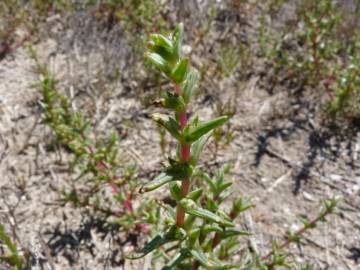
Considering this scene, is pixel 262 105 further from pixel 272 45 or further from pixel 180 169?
pixel 180 169

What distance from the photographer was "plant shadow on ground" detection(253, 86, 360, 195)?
3.48 m

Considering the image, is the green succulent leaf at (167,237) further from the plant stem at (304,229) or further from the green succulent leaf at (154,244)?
the plant stem at (304,229)

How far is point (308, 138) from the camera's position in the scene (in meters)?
3.70

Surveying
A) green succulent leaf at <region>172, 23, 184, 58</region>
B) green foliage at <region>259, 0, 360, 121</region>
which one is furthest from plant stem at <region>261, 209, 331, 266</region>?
green succulent leaf at <region>172, 23, 184, 58</region>

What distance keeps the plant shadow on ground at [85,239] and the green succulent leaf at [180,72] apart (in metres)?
1.77

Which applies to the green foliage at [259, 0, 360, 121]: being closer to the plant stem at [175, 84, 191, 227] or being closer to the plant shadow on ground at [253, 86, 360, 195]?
the plant shadow on ground at [253, 86, 360, 195]

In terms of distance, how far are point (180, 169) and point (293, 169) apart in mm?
2041

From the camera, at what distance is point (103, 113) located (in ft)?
12.9

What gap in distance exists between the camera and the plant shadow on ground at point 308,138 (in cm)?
348

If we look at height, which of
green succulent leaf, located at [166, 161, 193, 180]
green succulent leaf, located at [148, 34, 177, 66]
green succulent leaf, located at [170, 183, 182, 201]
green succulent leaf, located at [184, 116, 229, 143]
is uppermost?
green succulent leaf, located at [148, 34, 177, 66]

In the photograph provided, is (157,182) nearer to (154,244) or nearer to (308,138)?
(154,244)

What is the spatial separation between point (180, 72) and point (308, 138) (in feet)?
8.36

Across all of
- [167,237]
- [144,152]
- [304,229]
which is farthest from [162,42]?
[144,152]

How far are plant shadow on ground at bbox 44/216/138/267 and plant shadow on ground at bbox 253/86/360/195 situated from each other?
1260 mm
